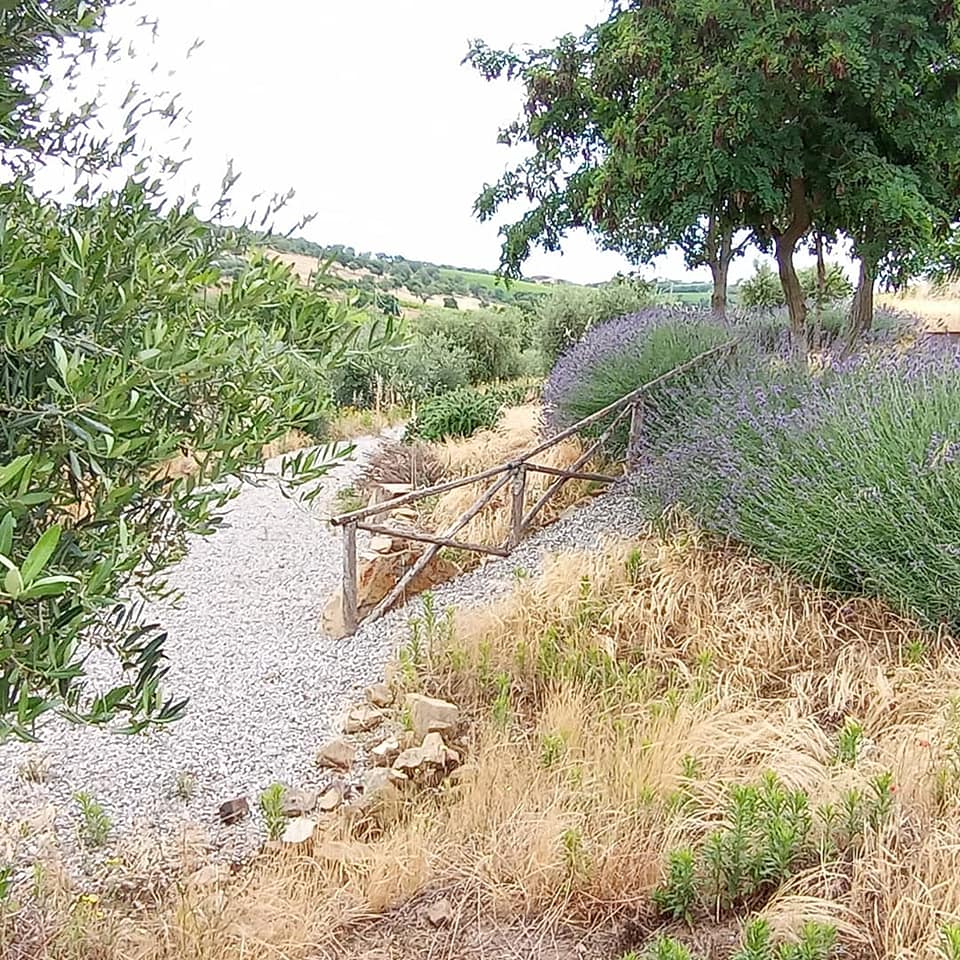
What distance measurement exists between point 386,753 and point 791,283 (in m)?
5.40

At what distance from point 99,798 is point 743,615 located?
8.35ft

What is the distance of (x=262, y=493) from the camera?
316 inches

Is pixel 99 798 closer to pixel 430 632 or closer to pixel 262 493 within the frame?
pixel 430 632

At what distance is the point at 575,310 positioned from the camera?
13195 millimetres

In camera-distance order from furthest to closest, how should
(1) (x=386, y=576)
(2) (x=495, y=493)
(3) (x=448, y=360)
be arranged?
(3) (x=448, y=360) → (2) (x=495, y=493) → (1) (x=386, y=576)

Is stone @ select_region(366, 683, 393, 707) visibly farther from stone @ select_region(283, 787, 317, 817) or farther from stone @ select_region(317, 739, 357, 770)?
stone @ select_region(283, 787, 317, 817)

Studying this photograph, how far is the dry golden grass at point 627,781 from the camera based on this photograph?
6.03 feet

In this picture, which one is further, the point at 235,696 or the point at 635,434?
the point at 635,434

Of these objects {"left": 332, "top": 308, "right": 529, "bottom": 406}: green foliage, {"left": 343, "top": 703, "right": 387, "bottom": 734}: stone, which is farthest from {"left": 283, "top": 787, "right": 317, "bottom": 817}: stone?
{"left": 332, "top": 308, "right": 529, "bottom": 406}: green foliage

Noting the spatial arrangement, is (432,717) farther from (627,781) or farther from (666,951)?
(666,951)

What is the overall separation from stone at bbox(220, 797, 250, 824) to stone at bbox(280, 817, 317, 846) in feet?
0.96

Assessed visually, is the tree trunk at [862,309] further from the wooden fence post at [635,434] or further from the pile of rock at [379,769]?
the pile of rock at [379,769]

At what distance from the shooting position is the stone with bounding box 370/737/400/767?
2.82 meters

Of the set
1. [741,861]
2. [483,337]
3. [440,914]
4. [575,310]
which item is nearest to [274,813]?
[440,914]
